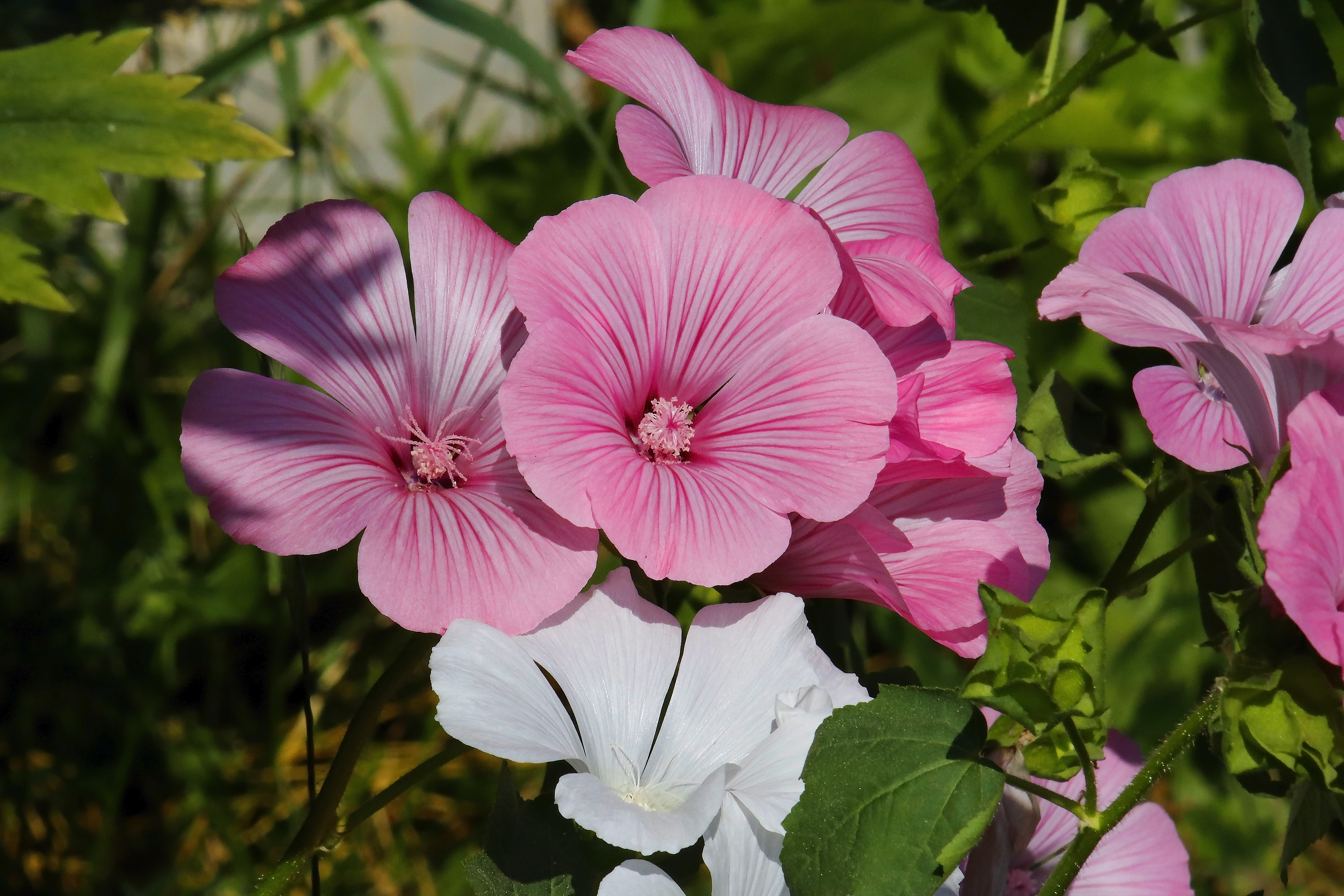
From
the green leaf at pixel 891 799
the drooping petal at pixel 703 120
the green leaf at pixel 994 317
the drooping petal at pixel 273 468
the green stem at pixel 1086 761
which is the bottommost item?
the green leaf at pixel 891 799

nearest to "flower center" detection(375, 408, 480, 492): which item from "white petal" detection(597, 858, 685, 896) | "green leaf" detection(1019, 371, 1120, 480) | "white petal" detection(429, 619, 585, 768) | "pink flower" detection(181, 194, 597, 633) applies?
"pink flower" detection(181, 194, 597, 633)

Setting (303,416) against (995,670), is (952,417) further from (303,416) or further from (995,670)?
(303,416)

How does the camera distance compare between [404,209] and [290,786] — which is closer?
[290,786]

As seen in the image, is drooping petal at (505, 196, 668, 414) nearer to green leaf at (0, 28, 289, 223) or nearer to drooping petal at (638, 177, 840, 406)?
drooping petal at (638, 177, 840, 406)

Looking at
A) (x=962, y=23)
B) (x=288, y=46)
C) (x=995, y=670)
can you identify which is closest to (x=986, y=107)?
(x=962, y=23)

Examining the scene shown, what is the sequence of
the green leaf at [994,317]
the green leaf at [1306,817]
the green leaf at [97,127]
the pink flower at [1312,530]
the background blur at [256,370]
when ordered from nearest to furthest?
the pink flower at [1312,530]
the green leaf at [1306,817]
the green leaf at [97,127]
the green leaf at [994,317]
the background blur at [256,370]

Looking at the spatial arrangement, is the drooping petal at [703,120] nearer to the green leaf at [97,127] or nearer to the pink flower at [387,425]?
the pink flower at [387,425]

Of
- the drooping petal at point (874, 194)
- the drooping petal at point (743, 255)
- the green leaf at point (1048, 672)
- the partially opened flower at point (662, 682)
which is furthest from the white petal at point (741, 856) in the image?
the drooping petal at point (874, 194)
